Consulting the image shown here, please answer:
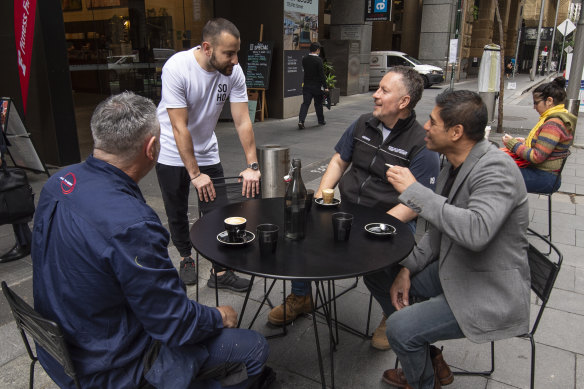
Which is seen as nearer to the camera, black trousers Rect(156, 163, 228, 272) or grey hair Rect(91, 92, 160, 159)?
grey hair Rect(91, 92, 160, 159)

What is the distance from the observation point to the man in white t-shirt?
2.96 meters

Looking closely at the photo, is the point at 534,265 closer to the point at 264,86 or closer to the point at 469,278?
the point at 469,278

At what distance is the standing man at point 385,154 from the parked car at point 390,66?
1703cm

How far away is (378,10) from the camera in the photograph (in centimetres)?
1504

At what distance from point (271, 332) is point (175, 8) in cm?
902

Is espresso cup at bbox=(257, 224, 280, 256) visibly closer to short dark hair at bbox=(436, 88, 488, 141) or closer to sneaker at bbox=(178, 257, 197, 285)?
short dark hair at bbox=(436, 88, 488, 141)

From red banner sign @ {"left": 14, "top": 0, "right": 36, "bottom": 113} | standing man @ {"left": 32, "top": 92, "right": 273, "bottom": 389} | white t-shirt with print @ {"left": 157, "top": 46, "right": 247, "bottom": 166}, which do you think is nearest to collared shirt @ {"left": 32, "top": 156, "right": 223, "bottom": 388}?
standing man @ {"left": 32, "top": 92, "right": 273, "bottom": 389}

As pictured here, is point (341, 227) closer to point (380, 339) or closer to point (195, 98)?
point (380, 339)

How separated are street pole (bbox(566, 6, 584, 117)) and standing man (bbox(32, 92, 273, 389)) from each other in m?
9.32

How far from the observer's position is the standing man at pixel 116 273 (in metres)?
1.43

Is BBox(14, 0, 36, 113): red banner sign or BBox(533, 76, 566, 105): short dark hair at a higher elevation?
BBox(14, 0, 36, 113): red banner sign

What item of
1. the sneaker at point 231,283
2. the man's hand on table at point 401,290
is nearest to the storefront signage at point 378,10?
the sneaker at point 231,283

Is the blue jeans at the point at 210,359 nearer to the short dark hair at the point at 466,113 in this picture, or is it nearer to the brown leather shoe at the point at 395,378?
the brown leather shoe at the point at 395,378

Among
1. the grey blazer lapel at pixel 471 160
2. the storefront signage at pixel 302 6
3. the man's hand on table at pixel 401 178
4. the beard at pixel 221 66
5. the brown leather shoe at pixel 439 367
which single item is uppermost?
the storefront signage at pixel 302 6
